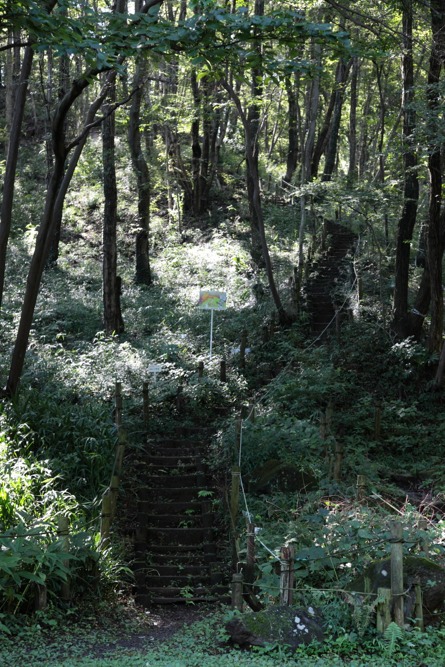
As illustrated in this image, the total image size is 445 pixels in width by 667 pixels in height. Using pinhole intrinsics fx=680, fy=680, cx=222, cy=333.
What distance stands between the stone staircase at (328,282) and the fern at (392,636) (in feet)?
42.2

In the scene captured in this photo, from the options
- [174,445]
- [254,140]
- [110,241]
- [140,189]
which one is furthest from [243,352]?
[140,189]

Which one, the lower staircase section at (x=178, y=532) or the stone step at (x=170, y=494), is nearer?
the lower staircase section at (x=178, y=532)

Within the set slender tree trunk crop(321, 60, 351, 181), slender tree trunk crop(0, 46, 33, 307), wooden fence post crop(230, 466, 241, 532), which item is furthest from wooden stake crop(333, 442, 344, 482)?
slender tree trunk crop(321, 60, 351, 181)

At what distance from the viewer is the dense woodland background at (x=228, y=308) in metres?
7.43

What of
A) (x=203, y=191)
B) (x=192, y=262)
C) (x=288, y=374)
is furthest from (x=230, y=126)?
(x=288, y=374)

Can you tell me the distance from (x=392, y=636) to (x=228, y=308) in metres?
15.9

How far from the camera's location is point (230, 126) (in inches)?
1419

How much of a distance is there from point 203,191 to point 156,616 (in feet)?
84.0

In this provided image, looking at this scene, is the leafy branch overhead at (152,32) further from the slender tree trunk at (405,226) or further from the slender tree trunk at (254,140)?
the slender tree trunk at (405,226)

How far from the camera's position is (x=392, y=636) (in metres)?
5.23

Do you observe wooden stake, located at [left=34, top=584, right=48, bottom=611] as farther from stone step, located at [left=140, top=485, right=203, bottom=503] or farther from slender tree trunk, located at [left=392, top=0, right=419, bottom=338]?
slender tree trunk, located at [left=392, top=0, right=419, bottom=338]

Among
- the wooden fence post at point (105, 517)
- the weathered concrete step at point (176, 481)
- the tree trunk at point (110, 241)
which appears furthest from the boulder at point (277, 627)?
the tree trunk at point (110, 241)

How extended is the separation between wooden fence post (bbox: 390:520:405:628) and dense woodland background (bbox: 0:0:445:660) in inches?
13.4

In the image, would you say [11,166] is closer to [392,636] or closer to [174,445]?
[174,445]
